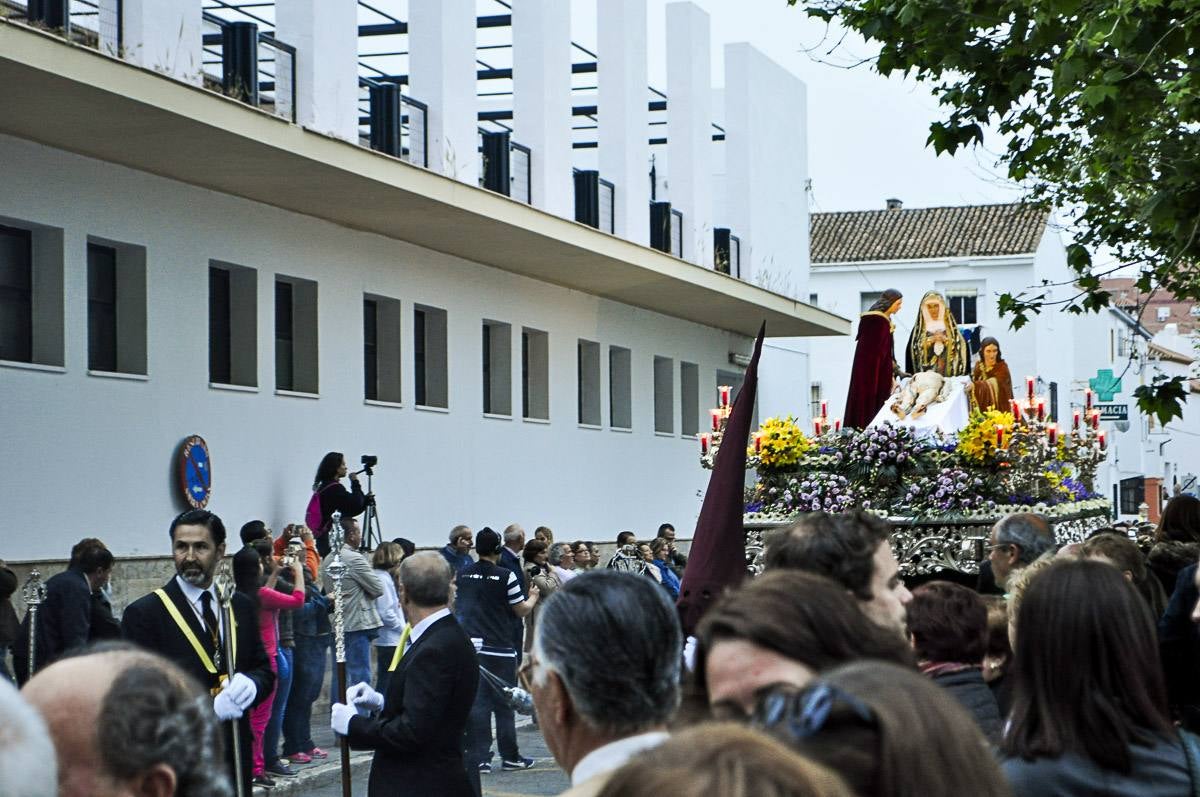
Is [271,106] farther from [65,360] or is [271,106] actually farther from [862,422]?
[862,422]

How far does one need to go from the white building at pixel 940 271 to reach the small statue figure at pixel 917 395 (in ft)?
131

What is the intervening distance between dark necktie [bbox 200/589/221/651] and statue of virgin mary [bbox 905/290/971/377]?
11.1m

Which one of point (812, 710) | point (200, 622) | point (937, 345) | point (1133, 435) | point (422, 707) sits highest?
point (937, 345)

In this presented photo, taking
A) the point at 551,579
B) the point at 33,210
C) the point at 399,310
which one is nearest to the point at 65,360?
the point at 33,210

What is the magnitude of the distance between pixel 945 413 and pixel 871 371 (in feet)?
2.77

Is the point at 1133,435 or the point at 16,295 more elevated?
the point at 16,295

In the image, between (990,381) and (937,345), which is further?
(937,345)

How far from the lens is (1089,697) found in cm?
392

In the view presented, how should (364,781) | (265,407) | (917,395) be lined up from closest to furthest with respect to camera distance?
(364,781) → (917,395) → (265,407)

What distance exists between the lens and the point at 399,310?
23.0m

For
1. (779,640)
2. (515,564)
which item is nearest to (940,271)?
(515,564)

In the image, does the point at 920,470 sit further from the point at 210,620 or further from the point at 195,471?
the point at 210,620

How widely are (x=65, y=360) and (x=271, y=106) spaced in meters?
5.29

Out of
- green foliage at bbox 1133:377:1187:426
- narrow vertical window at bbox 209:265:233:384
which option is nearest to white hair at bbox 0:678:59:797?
green foliage at bbox 1133:377:1187:426
